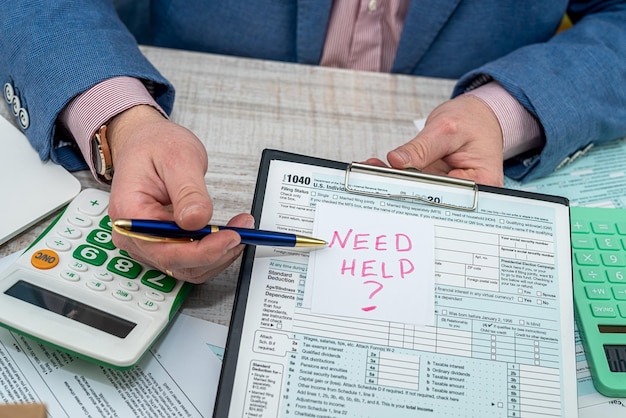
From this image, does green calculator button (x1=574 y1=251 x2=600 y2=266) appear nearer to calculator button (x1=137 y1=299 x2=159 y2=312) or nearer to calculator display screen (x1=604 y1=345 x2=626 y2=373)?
calculator display screen (x1=604 y1=345 x2=626 y2=373)

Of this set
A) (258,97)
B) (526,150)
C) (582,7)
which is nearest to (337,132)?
(258,97)

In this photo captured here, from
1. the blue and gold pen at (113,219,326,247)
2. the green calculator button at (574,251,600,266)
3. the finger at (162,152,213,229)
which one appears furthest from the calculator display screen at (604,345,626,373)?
the finger at (162,152,213,229)

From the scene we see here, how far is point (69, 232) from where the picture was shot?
0.65m

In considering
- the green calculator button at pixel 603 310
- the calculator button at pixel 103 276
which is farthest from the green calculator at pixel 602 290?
the calculator button at pixel 103 276

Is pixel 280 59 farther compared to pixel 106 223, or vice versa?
pixel 280 59

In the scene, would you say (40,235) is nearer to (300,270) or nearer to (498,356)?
(300,270)

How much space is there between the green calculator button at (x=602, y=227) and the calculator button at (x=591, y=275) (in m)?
0.06

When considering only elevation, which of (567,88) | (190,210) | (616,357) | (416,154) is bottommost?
(616,357)

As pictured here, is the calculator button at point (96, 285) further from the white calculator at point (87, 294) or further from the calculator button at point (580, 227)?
the calculator button at point (580, 227)

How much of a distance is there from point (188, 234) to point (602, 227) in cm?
50

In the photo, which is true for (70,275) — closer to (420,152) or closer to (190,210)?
(190,210)

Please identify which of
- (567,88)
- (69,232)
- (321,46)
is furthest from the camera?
(321,46)

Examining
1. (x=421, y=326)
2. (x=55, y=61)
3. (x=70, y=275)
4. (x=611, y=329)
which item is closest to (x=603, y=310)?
(x=611, y=329)

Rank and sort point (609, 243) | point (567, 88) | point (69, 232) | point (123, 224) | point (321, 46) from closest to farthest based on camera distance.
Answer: point (123, 224), point (69, 232), point (609, 243), point (567, 88), point (321, 46)
